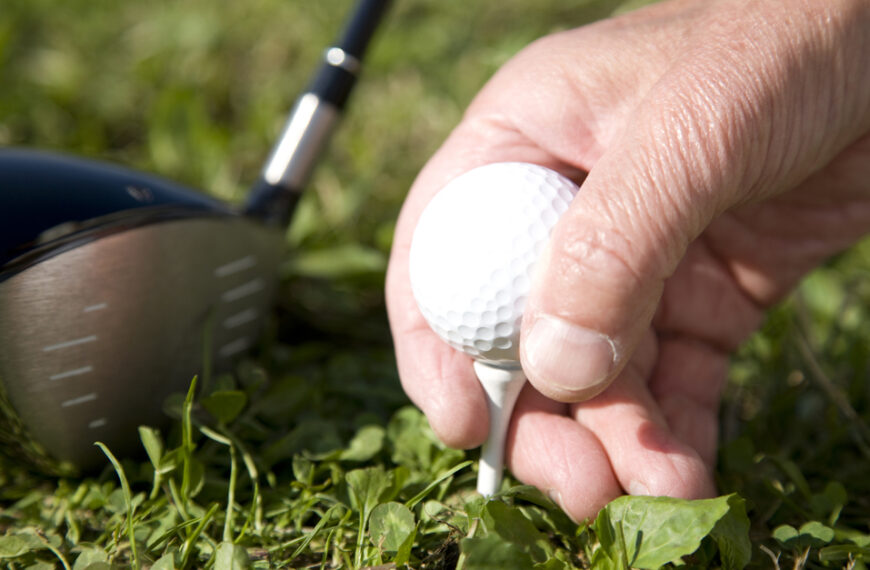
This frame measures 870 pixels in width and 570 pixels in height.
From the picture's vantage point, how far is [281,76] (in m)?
3.48

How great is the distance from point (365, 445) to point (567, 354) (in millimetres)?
631

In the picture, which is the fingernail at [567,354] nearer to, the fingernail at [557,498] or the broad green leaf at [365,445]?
the fingernail at [557,498]

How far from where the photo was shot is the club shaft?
2227 millimetres

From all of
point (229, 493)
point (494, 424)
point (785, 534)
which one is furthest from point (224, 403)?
point (785, 534)

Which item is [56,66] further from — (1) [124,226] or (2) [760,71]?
(2) [760,71]

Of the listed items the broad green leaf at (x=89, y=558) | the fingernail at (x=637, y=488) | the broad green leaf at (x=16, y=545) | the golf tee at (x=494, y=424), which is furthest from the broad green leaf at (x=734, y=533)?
the broad green leaf at (x=16, y=545)

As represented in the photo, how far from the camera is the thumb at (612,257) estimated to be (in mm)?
1272

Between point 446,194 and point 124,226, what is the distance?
0.72 meters

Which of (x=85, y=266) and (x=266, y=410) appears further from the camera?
(x=266, y=410)

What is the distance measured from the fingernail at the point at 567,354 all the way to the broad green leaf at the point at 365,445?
533mm

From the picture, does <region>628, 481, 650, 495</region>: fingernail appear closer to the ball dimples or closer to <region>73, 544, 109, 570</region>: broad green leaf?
the ball dimples

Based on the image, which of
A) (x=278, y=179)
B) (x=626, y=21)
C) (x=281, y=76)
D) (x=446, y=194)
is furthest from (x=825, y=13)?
(x=281, y=76)

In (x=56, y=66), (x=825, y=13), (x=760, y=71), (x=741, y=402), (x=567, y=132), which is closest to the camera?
(x=760, y=71)

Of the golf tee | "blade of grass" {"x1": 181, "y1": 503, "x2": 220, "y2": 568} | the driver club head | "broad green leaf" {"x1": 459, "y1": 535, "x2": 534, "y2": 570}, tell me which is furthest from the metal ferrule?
"broad green leaf" {"x1": 459, "y1": 535, "x2": 534, "y2": 570}
